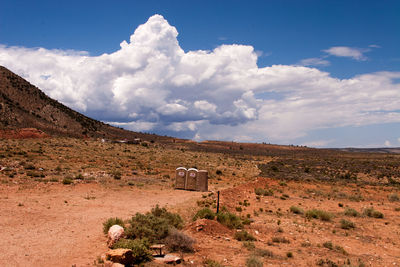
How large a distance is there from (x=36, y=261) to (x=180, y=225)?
554 centimetres

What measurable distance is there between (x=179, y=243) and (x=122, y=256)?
2.37 meters

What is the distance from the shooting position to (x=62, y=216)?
45.1ft

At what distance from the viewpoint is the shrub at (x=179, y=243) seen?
9938 mm

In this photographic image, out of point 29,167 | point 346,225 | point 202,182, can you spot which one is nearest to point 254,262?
point 346,225

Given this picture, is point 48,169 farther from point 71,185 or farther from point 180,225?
point 180,225

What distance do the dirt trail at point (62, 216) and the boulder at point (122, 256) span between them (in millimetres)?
830

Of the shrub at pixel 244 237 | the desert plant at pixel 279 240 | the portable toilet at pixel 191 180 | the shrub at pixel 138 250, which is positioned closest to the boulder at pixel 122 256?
the shrub at pixel 138 250

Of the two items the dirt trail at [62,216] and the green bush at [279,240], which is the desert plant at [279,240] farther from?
the dirt trail at [62,216]

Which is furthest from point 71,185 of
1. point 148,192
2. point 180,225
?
point 180,225

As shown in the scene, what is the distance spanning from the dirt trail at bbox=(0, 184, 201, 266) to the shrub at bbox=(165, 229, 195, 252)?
7.29 feet

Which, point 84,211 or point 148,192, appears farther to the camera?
point 148,192

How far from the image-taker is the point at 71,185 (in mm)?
21797

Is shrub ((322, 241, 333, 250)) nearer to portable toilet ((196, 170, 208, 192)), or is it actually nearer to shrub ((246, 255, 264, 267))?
shrub ((246, 255, 264, 267))

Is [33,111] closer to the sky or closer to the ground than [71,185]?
closer to the sky
